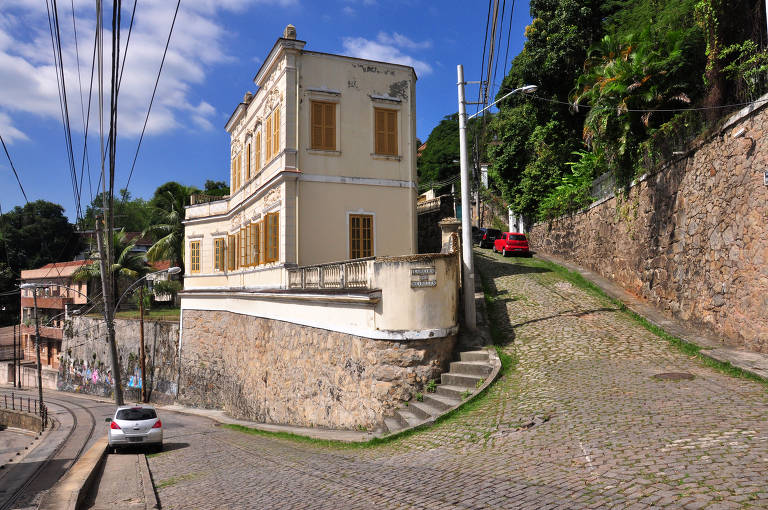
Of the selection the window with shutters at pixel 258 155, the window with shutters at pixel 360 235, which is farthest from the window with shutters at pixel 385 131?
the window with shutters at pixel 258 155

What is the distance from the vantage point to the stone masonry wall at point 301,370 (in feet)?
38.3

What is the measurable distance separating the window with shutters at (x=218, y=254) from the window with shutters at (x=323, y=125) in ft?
37.1

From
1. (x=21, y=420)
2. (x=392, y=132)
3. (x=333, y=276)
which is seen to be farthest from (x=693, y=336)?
(x=21, y=420)

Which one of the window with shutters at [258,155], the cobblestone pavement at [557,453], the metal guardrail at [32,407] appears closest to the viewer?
the cobblestone pavement at [557,453]

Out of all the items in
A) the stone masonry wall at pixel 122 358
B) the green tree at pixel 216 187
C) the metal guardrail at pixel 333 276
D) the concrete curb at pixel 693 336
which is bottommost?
the stone masonry wall at pixel 122 358

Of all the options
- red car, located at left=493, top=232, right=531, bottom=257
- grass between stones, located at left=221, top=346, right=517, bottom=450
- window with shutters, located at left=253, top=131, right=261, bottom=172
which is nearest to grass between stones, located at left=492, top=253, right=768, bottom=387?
grass between stones, located at left=221, top=346, right=517, bottom=450

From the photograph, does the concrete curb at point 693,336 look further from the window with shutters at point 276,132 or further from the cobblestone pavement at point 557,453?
the window with shutters at point 276,132

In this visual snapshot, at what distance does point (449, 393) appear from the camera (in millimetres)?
11117

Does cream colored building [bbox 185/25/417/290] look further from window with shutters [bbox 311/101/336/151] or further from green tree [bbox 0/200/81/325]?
green tree [bbox 0/200/81/325]

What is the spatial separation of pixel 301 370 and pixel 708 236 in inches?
454

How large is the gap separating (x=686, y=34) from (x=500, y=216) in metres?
28.2

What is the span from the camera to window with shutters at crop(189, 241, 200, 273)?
3014cm

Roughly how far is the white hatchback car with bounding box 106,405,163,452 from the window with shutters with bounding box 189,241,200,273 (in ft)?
50.4

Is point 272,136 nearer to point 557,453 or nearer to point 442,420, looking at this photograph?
point 442,420
